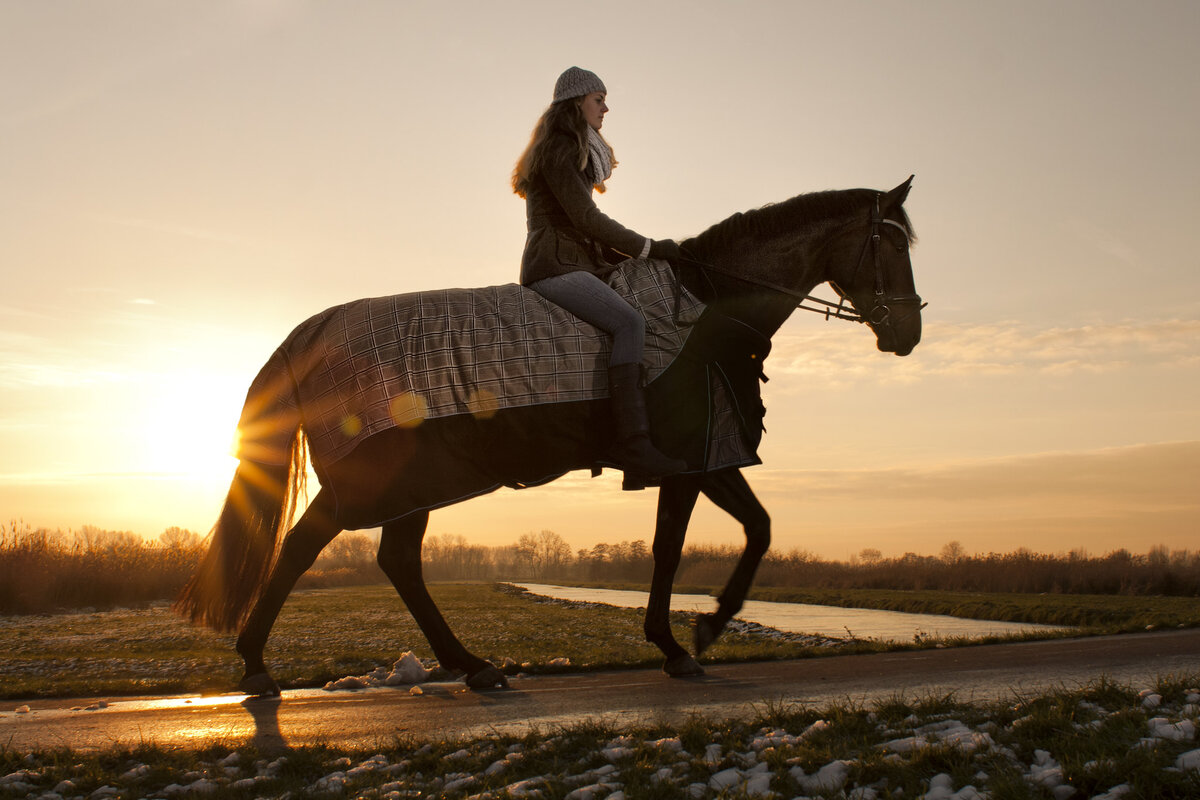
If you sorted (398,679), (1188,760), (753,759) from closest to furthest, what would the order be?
(1188,760)
(753,759)
(398,679)

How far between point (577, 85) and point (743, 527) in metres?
3.52

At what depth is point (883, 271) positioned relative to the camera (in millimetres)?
6938

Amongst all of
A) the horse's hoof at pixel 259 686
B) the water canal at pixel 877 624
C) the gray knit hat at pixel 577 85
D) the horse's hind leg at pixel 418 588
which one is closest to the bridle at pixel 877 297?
the gray knit hat at pixel 577 85

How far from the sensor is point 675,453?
6.46m

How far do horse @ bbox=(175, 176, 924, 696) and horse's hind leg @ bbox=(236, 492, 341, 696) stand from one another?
0.03ft

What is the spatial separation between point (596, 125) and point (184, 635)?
13.4m

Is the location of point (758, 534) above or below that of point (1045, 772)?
above

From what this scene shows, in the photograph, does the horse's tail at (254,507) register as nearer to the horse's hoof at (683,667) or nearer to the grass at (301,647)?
the grass at (301,647)

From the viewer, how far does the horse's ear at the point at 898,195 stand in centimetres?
697

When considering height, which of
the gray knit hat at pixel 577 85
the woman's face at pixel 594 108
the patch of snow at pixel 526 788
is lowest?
the patch of snow at pixel 526 788

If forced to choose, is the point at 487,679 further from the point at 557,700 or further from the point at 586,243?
the point at 586,243

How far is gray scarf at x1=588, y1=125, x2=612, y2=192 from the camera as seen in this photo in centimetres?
686

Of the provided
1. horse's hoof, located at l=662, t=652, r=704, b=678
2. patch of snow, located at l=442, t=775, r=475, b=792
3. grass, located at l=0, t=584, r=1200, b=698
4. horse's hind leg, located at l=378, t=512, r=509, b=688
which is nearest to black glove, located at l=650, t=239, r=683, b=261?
horse's hind leg, located at l=378, t=512, r=509, b=688

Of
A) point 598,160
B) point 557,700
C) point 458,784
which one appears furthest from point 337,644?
point 458,784
